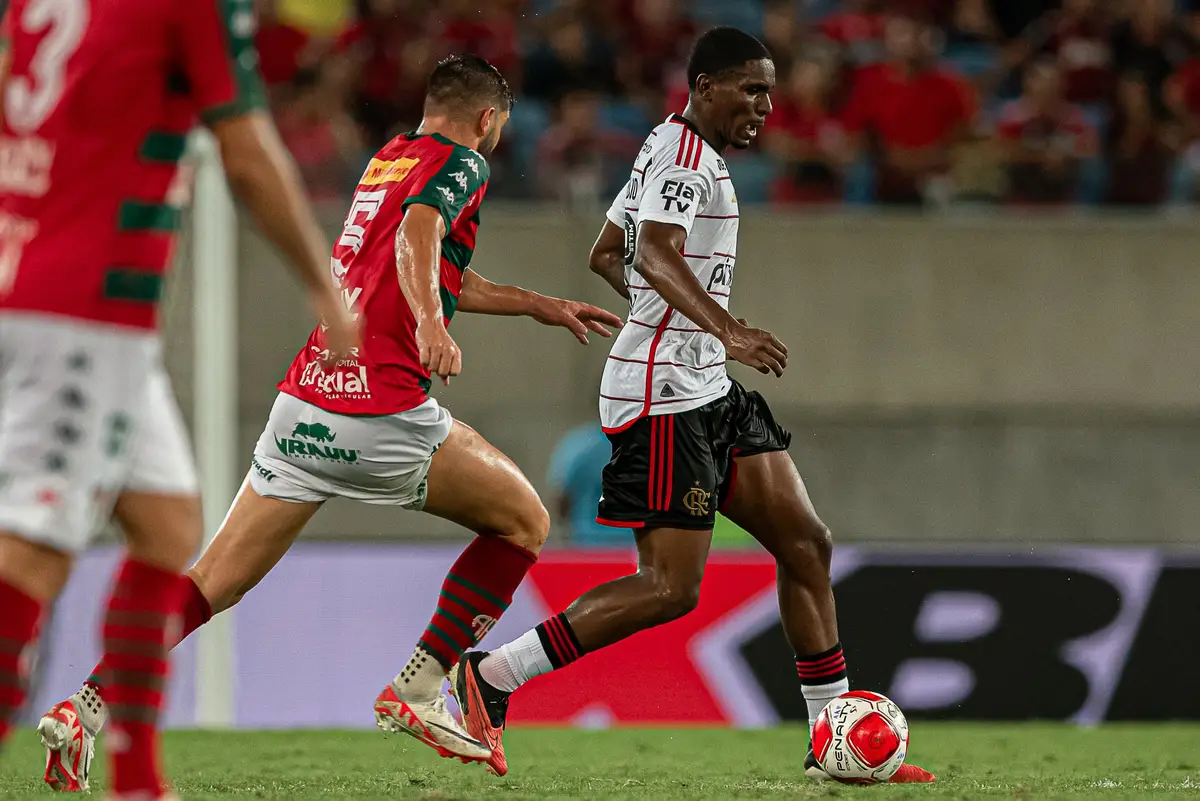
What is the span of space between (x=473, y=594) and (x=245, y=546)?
2.56 feet

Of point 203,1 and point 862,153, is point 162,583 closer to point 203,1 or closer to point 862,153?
point 203,1

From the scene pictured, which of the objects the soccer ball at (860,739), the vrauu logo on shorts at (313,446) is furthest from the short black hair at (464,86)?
the soccer ball at (860,739)

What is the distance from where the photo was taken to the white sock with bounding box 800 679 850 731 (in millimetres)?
5641

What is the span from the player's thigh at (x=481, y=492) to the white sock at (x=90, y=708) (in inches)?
46.5

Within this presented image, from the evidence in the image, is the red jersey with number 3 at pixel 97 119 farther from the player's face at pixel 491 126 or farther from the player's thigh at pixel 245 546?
the player's face at pixel 491 126

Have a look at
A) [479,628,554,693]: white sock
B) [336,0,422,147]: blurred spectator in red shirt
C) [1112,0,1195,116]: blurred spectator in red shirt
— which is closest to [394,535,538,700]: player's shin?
[479,628,554,693]: white sock

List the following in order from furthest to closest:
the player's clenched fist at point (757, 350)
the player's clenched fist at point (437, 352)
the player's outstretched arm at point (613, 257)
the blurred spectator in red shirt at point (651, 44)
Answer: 1. the blurred spectator in red shirt at point (651, 44)
2. the player's outstretched arm at point (613, 257)
3. the player's clenched fist at point (757, 350)
4. the player's clenched fist at point (437, 352)

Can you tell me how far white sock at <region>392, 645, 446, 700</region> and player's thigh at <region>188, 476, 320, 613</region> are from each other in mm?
563

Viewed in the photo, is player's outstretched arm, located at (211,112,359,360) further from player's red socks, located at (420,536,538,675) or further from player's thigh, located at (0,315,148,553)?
player's red socks, located at (420,536,538,675)

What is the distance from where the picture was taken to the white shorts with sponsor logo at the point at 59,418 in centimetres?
322

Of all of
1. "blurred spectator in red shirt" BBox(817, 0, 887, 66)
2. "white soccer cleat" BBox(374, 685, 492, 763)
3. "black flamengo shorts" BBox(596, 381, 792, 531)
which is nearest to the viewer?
"white soccer cleat" BBox(374, 685, 492, 763)

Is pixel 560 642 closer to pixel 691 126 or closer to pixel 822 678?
pixel 822 678

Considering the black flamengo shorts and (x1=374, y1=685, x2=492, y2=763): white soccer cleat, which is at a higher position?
the black flamengo shorts

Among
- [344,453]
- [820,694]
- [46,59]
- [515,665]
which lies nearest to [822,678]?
[820,694]
